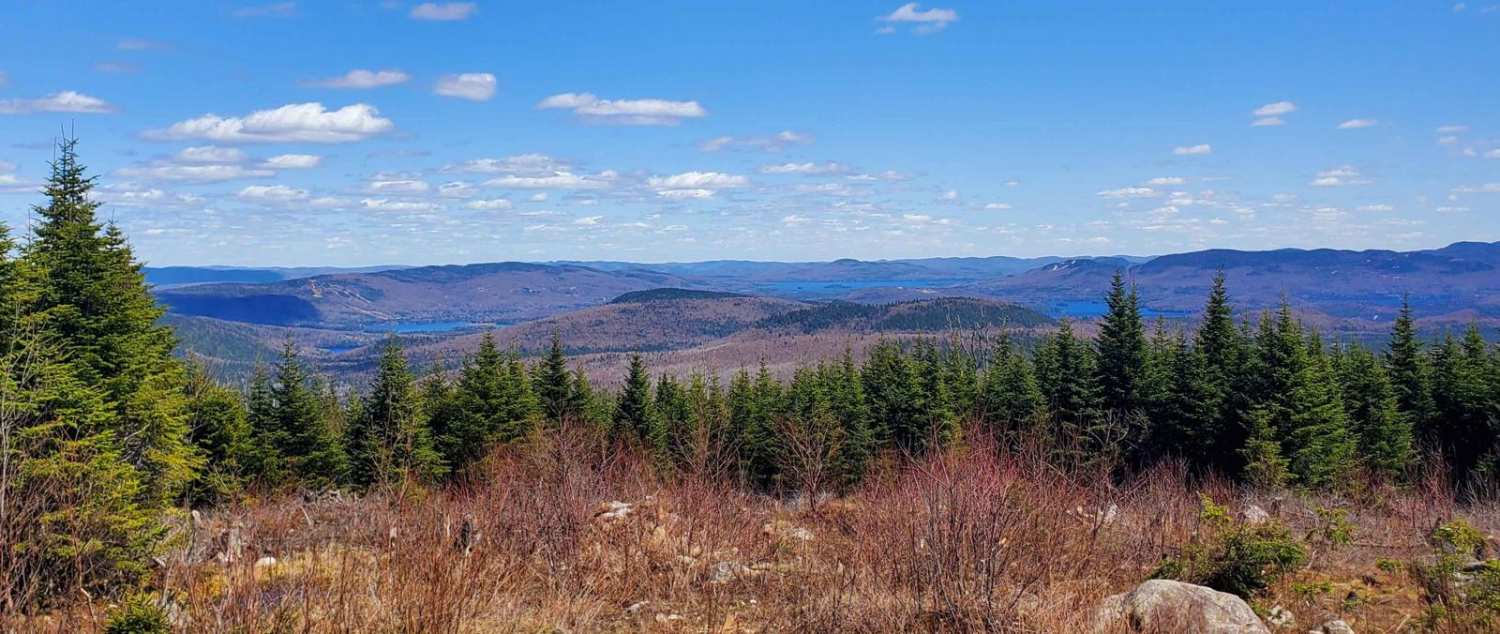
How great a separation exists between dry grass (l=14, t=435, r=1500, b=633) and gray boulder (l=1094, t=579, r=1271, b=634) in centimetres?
30

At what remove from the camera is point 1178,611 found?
7.19 metres

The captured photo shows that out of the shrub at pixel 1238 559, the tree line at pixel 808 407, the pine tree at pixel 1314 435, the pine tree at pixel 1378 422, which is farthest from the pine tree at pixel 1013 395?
the shrub at pixel 1238 559

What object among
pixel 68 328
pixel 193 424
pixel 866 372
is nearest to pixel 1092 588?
pixel 68 328

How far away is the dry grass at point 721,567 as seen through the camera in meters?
5.51

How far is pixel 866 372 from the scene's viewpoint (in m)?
53.7

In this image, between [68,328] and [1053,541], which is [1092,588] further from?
[68,328]

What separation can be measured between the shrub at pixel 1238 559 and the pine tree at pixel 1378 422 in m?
33.3

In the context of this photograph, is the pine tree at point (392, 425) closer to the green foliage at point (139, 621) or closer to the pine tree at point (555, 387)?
the pine tree at point (555, 387)

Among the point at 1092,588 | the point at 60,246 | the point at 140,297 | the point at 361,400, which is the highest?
the point at 60,246

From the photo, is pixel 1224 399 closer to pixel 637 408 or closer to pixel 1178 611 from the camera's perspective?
pixel 637 408

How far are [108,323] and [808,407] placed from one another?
3269cm

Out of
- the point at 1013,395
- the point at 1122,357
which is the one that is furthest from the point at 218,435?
the point at 1122,357

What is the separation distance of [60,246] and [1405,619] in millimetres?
26012

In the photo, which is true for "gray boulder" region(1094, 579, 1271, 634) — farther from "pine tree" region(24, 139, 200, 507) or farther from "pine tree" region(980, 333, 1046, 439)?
"pine tree" region(980, 333, 1046, 439)
